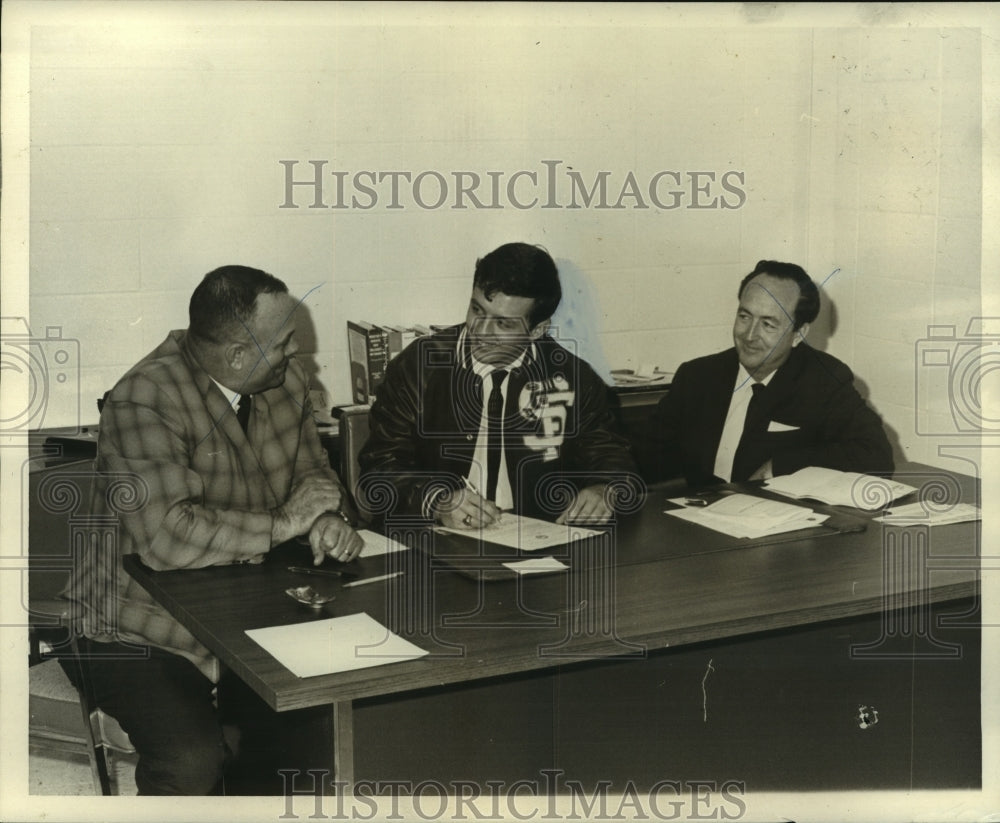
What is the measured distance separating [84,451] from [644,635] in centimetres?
161

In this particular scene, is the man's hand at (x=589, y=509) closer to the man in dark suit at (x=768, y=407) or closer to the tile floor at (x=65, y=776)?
the man in dark suit at (x=768, y=407)

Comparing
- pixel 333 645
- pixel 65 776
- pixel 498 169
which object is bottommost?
pixel 65 776

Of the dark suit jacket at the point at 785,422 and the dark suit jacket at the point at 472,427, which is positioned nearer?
the dark suit jacket at the point at 472,427

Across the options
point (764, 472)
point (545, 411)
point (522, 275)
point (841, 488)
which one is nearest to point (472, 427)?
point (545, 411)

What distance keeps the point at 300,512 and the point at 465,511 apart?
0.39 m

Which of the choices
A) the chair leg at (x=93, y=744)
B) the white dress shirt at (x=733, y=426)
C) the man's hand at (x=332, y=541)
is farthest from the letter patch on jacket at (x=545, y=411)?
the chair leg at (x=93, y=744)

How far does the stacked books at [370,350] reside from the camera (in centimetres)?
345

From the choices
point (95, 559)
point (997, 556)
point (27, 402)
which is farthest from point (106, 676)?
point (997, 556)

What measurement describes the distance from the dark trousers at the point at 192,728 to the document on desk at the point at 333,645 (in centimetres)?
30

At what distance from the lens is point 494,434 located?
3.33 meters

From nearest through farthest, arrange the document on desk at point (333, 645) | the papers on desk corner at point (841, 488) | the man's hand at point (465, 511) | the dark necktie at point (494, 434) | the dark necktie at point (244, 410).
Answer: the document on desk at point (333, 645)
the man's hand at point (465, 511)
the dark necktie at point (244, 410)
the papers on desk corner at point (841, 488)
the dark necktie at point (494, 434)

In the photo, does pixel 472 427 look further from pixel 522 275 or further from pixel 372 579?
pixel 372 579

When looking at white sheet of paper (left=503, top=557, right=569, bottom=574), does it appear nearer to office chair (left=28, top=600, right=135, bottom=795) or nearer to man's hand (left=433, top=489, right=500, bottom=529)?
man's hand (left=433, top=489, right=500, bottom=529)

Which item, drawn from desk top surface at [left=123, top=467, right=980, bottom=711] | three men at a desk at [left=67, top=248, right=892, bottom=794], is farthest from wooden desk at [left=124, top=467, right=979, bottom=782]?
three men at a desk at [left=67, top=248, right=892, bottom=794]
